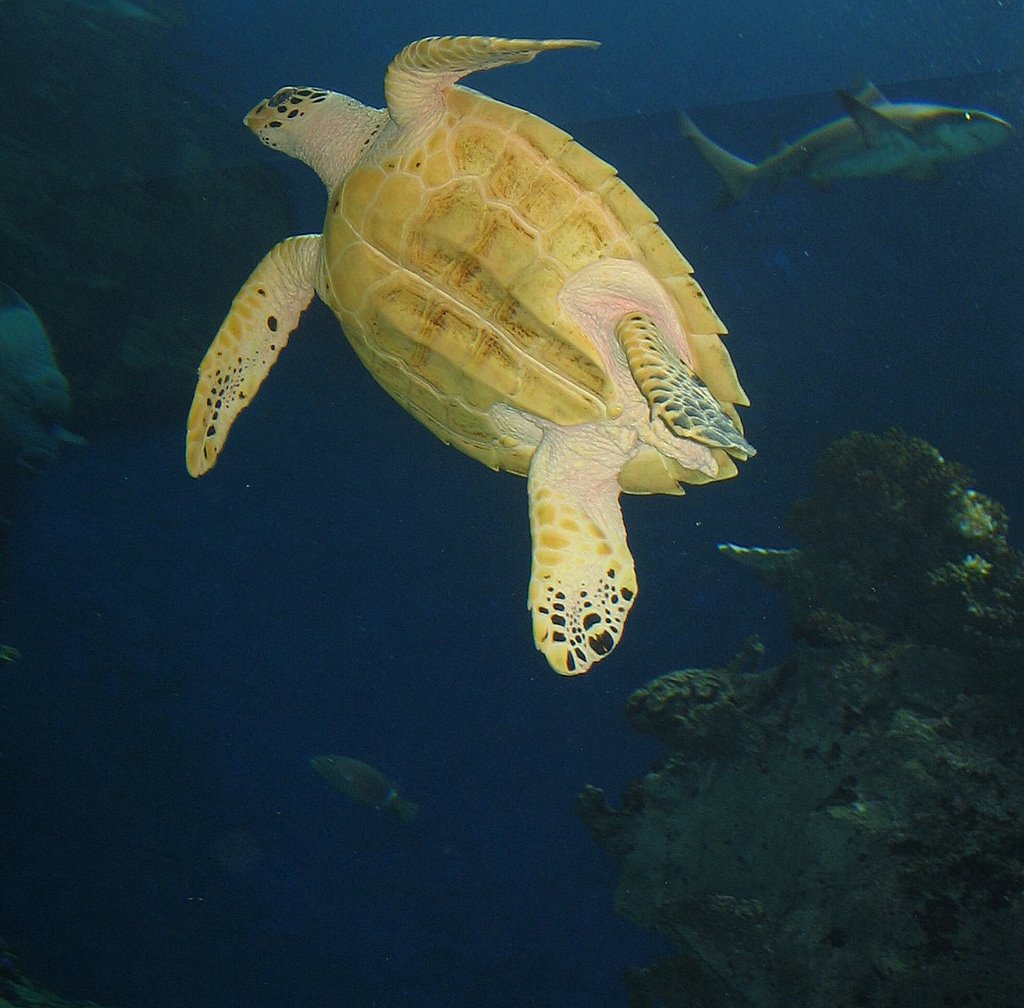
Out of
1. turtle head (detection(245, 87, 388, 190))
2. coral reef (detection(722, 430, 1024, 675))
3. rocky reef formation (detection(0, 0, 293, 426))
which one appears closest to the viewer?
turtle head (detection(245, 87, 388, 190))

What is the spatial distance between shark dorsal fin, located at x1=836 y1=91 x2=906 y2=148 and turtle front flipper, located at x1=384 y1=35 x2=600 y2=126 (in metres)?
3.17

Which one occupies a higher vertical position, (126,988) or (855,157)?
(855,157)

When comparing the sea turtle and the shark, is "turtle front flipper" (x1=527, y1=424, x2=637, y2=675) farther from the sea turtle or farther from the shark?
the shark

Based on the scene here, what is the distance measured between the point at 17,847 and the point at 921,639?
28.6 ft

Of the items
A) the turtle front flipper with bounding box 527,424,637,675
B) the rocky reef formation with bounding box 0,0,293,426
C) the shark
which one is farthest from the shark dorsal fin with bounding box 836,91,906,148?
the rocky reef formation with bounding box 0,0,293,426

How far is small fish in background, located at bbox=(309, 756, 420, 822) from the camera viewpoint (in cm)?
622

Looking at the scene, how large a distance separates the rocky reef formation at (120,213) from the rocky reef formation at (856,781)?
4931mm

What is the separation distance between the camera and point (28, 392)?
19.9 ft

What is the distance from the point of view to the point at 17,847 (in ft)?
23.3

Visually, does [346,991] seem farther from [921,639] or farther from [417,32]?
[417,32]

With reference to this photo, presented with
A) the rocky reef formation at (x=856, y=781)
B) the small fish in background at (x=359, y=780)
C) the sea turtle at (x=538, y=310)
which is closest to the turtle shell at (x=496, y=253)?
the sea turtle at (x=538, y=310)

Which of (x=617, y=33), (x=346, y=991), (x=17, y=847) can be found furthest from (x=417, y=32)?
(x=346, y=991)

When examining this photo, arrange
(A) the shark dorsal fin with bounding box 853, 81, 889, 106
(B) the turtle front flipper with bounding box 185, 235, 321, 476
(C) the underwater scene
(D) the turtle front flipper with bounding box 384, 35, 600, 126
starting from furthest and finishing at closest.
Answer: (A) the shark dorsal fin with bounding box 853, 81, 889, 106 → (B) the turtle front flipper with bounding box 185, 235, 321, 476 → (C) the underwater scene → (D) the turtle front flipper with bounding box 384, 35, 600, 126

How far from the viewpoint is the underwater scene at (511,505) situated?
2.82 meters
